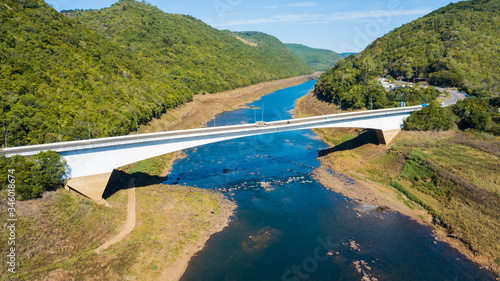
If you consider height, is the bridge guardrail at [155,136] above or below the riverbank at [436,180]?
above

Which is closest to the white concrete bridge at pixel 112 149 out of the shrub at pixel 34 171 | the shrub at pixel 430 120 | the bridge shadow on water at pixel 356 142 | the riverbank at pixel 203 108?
the shrub at pixel 34 171

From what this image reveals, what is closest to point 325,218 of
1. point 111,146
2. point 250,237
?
point 250,237

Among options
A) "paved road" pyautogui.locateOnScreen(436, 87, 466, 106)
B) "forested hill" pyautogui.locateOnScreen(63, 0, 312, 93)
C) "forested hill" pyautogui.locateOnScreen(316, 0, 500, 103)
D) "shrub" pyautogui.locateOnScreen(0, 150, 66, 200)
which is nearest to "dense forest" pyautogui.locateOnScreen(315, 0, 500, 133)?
"forested hill" pyautogui.locateOnScreen(316, 0, 500, 103)

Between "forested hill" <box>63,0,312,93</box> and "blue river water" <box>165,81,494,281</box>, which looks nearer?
"blue river water" <box>165,81,494,281</box>

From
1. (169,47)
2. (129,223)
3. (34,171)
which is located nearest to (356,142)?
(129,223)

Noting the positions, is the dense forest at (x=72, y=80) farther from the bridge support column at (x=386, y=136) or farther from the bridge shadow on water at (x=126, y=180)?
the bridge support column at (x=386, y=136)

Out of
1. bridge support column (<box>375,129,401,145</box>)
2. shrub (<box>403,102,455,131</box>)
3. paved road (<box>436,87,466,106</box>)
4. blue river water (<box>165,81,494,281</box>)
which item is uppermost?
paved road (<box>436,87,466,106</box>)

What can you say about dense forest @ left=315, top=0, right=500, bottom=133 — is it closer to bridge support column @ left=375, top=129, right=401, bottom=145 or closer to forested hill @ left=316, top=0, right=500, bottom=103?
forested hill @ left=316, top=0, right=500, bottom=103

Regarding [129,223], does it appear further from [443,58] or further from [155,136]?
[443,58]
